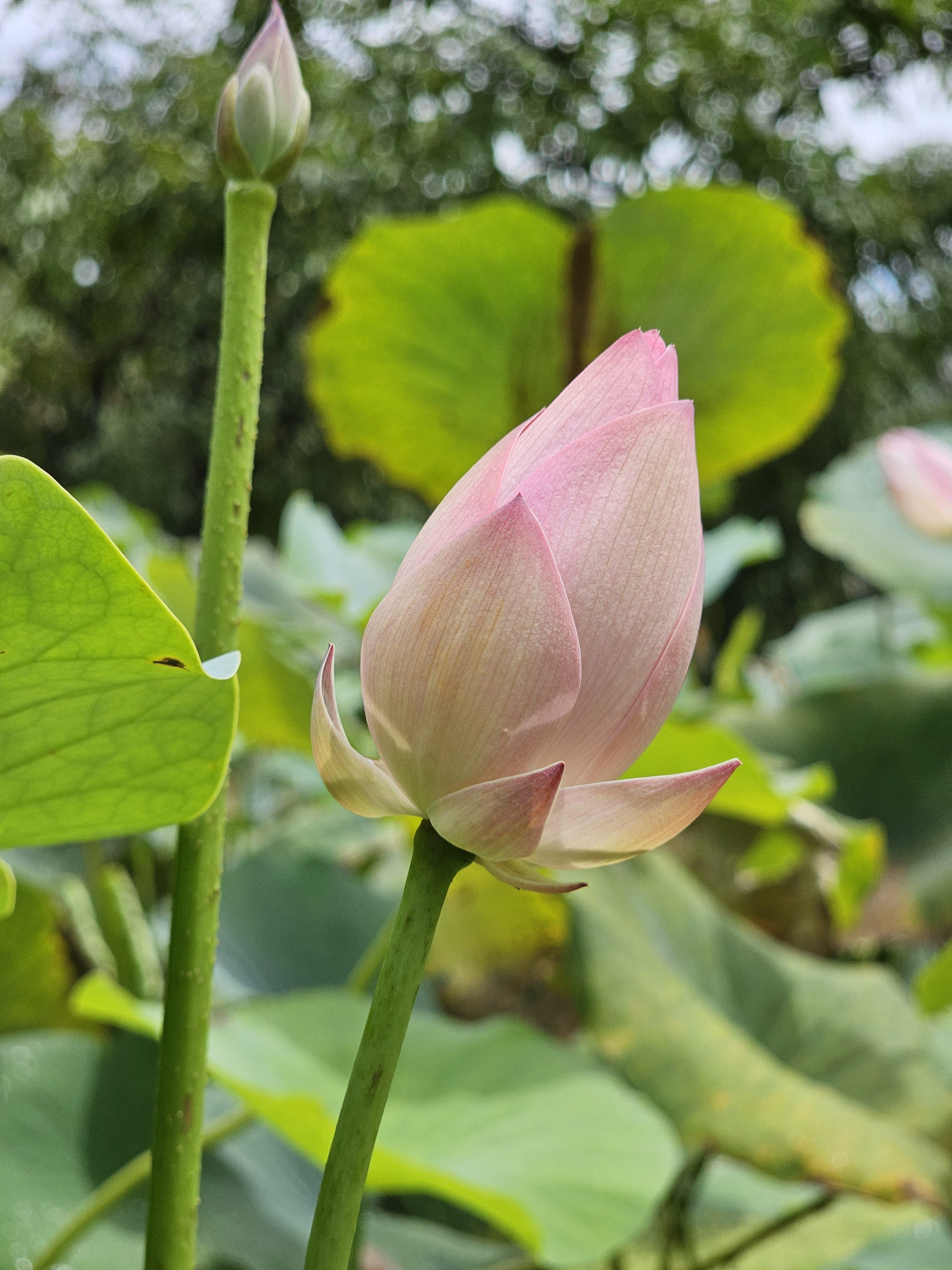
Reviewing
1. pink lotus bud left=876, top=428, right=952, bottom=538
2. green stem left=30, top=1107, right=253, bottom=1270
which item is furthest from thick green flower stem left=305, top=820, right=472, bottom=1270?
pink lotus bud left=876, top=428, right=952, bottom=538

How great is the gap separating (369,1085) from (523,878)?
0.03 metres

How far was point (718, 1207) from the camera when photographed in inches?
27.1

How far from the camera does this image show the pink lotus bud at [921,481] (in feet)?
2.56

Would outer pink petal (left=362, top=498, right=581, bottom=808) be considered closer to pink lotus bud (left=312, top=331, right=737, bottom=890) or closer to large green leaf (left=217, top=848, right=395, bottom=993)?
pink lotus bud (left=312, top=331, right=737, bottom=890)

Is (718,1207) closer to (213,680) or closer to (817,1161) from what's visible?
(817,1161)

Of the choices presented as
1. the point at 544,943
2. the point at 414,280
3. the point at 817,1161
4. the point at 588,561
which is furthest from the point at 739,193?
the point at 588,561

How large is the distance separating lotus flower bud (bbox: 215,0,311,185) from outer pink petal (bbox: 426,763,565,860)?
0.10 m

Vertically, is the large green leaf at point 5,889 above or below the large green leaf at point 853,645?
above

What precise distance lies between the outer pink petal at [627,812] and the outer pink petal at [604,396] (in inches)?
1.5

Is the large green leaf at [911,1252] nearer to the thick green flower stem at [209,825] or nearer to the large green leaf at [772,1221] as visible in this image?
the large green leaf at [772,1221]

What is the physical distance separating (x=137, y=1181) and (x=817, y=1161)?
25cm

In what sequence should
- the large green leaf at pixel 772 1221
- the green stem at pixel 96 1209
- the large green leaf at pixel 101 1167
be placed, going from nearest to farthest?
1. the green stem at pixel 96 1209
2. the large green leaf at pixel 101 1167
3. the large green leaf at pixel 772 1221

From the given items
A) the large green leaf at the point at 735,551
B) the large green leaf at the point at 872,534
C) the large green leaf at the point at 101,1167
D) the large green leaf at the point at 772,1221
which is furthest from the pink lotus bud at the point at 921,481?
the large green leaf at the point at 101,1167

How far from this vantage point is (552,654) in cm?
13
